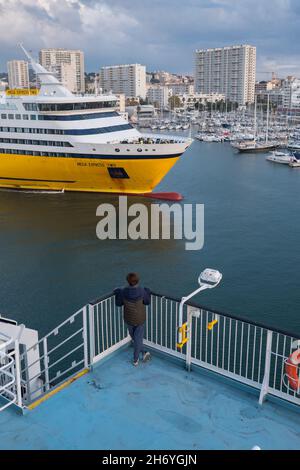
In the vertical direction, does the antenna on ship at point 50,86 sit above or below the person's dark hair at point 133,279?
above

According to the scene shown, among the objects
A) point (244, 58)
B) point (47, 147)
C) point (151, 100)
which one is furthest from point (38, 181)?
point (244, 58)

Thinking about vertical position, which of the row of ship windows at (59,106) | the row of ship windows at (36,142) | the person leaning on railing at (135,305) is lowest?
the person leaning on railing at (135,305)

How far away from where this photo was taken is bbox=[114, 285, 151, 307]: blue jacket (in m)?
4.93

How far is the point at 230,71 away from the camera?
170m

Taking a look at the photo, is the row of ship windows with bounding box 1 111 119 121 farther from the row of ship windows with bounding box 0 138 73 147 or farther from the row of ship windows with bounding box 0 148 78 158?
the row of ship windows with bounding box 0 148 78 158

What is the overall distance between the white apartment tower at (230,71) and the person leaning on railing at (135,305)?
6584 inches

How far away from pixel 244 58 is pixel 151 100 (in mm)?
36988

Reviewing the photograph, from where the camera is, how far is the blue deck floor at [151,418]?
3986 millimetres

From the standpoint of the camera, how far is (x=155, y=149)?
25.8 metres

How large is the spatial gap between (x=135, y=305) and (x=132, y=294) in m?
0.14

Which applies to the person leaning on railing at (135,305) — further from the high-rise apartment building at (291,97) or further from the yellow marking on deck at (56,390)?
the high-rise apartment building at (291,97)

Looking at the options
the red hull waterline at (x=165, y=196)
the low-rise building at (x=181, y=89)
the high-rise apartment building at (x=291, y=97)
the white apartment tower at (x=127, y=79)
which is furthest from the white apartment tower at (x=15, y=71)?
the red hull waterline at (x=165, y=196)

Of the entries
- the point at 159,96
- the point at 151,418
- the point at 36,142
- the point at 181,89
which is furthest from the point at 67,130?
the point at 181,89

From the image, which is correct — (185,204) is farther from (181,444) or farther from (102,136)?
(181,444)
